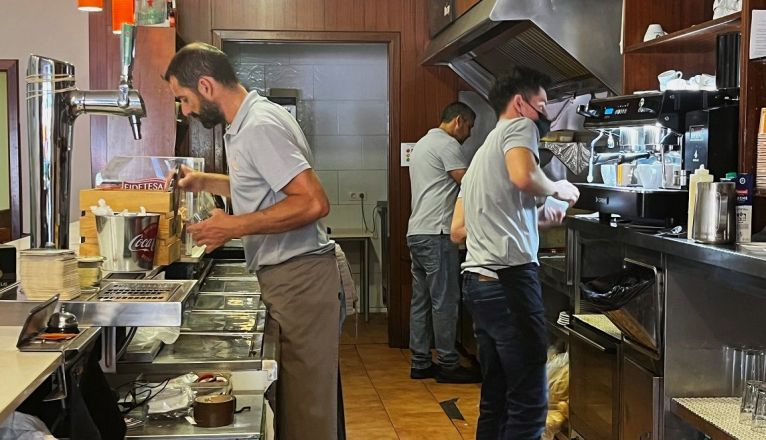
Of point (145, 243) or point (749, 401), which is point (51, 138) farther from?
point (749, 401)

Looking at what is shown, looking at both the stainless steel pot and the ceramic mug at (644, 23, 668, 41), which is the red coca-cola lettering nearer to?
the stainless steel pot

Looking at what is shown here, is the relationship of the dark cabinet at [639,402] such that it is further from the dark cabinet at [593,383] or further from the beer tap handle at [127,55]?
the beer tap handle at [127,55]

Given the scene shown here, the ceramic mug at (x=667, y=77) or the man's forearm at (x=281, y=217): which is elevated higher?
the ceramic mug at (x=667, y=77)

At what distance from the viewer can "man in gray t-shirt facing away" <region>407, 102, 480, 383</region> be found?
5.34 metres

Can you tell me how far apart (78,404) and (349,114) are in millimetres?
6266

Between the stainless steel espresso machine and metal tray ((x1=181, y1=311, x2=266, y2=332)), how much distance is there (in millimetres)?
1351

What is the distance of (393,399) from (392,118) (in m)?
2.13

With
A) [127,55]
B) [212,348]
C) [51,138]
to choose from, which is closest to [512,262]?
[212,348]

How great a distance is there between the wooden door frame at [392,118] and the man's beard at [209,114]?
3299 millimetres

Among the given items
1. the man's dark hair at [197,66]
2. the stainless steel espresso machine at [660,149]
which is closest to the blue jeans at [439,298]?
the stainless steel espresso machine at [660,149]

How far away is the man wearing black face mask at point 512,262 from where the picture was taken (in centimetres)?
326

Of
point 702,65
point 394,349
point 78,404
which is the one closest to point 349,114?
point 394,349

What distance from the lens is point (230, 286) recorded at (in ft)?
11.3

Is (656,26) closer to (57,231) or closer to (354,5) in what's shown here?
(57,231)
